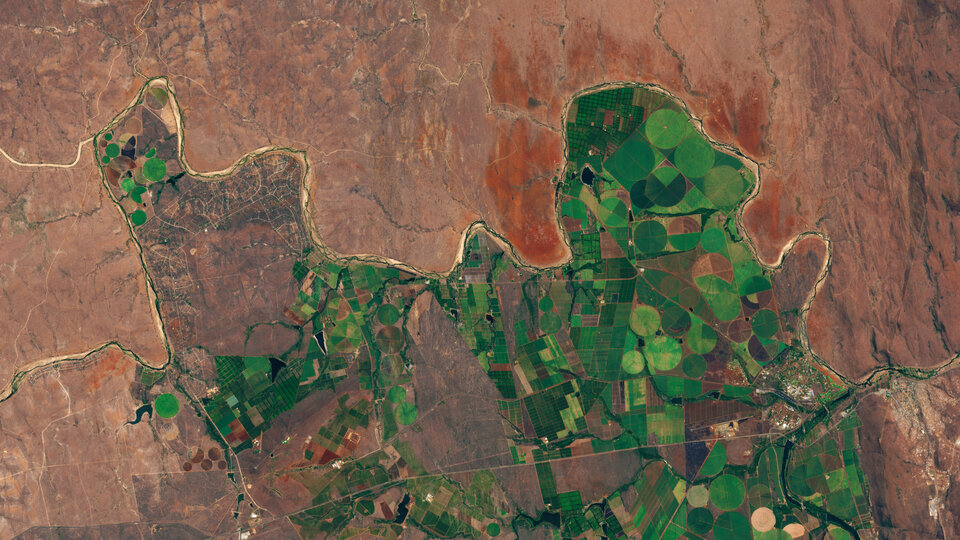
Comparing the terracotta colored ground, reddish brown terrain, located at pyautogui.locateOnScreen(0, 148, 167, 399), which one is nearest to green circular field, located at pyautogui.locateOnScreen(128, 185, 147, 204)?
reddish brown terrain, located at pyautogui.locateOnScreen(0, 148, 167, 399)

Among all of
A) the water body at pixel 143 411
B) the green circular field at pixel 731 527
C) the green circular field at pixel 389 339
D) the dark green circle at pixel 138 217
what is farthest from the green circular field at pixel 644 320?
the dark green circle at pixel 138 217

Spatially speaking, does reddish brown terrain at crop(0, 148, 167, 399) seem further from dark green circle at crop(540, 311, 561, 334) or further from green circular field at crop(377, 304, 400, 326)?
dark green circle at crop(540, 311, 561, 334)

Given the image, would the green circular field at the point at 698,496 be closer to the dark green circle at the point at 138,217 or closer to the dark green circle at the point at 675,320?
the dark green circle at the point at 675,320

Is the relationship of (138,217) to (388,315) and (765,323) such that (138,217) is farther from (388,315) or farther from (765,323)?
(765,323)

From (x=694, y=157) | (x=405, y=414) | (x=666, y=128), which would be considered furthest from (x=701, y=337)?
(x=405, y=414)

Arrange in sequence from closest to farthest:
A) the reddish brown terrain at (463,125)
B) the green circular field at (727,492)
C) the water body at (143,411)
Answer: the reddish brown terrain at (463,125), the water body at (143,411), the green circular field at (727,492)

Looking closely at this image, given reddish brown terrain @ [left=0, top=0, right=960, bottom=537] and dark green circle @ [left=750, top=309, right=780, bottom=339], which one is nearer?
reddish brown terrain @ [left=0, top=0, right=960, bottom=537]

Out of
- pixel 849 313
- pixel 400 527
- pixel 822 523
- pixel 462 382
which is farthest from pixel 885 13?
pixel 400 527
